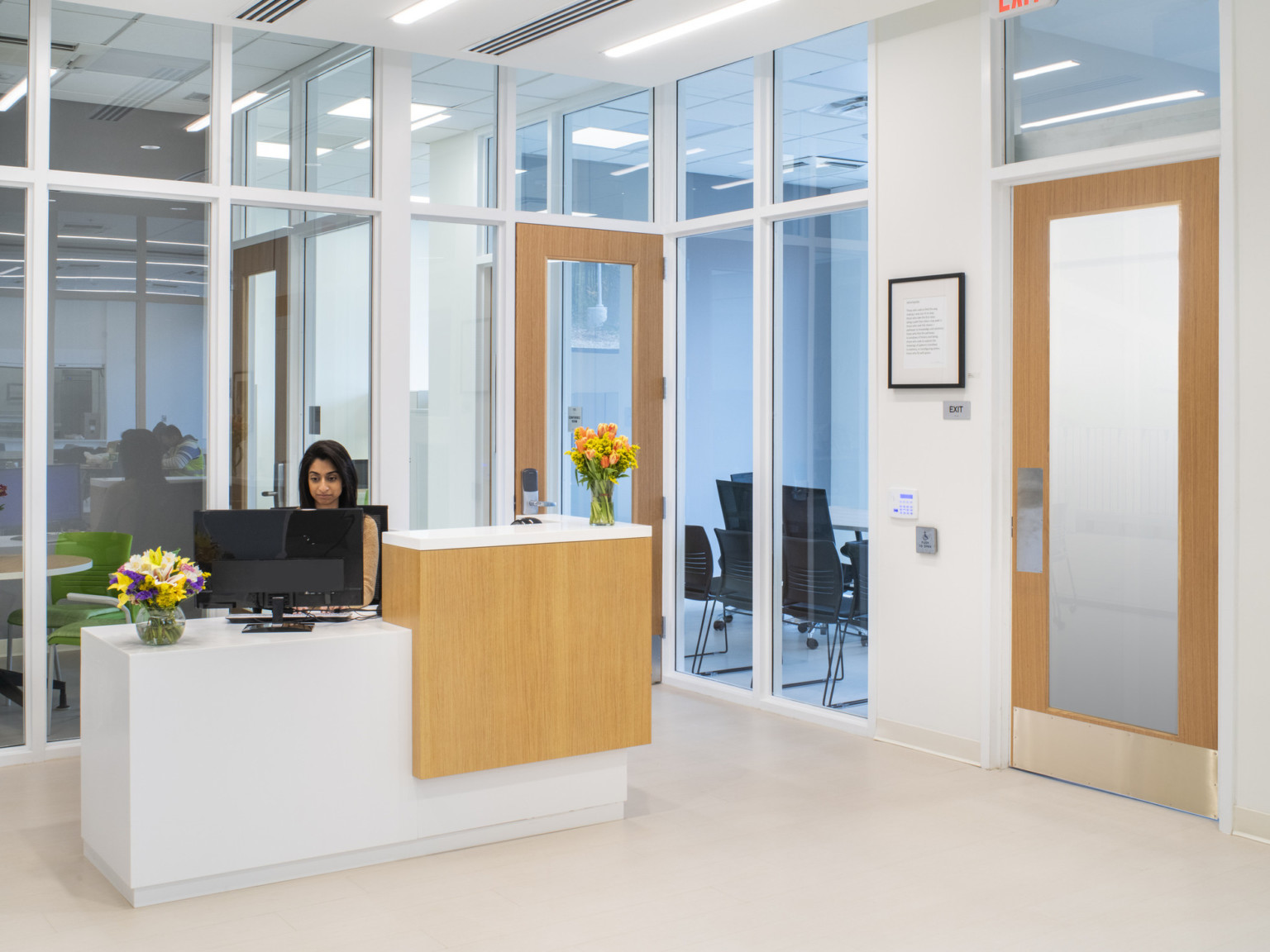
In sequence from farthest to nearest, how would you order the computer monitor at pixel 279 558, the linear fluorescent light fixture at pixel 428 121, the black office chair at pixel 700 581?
the black office chair at pixel 700 581
the linear fluorescent light fixture at pixel 428 121
the computer monitor at pixel 279 558

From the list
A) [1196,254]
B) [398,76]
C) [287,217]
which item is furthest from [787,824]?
[398,76]

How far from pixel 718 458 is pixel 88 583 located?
9.92ft

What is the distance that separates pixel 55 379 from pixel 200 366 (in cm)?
58

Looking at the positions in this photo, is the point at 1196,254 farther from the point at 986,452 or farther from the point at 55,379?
the point at 55,379

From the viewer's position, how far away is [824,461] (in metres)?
5.52

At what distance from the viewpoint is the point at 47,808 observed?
4211 mm

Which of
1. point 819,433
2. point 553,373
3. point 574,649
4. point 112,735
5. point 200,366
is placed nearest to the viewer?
point 112,735

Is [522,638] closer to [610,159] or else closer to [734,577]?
[734,577]

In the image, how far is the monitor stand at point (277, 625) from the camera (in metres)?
3.68

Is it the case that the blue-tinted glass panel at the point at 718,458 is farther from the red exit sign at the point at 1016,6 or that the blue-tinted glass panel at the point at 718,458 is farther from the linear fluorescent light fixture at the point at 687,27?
the red exit sign at the point at 1016,6

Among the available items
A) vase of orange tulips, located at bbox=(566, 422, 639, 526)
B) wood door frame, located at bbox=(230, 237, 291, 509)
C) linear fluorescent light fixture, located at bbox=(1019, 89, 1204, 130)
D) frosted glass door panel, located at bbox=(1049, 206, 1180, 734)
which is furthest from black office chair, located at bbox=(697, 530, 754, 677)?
linear fluorescent light fixture, located at bbox=(1019, 89, 1204, 130)

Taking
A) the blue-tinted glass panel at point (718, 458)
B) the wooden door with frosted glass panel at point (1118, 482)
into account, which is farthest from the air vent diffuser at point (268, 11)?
the wooden door with frosted glass panel at point (1118, 482)

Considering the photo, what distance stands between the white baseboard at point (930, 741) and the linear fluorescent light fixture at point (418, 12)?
352 cm

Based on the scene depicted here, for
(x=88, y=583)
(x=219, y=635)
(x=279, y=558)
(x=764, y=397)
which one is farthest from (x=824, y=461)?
(x=88, y=583)
